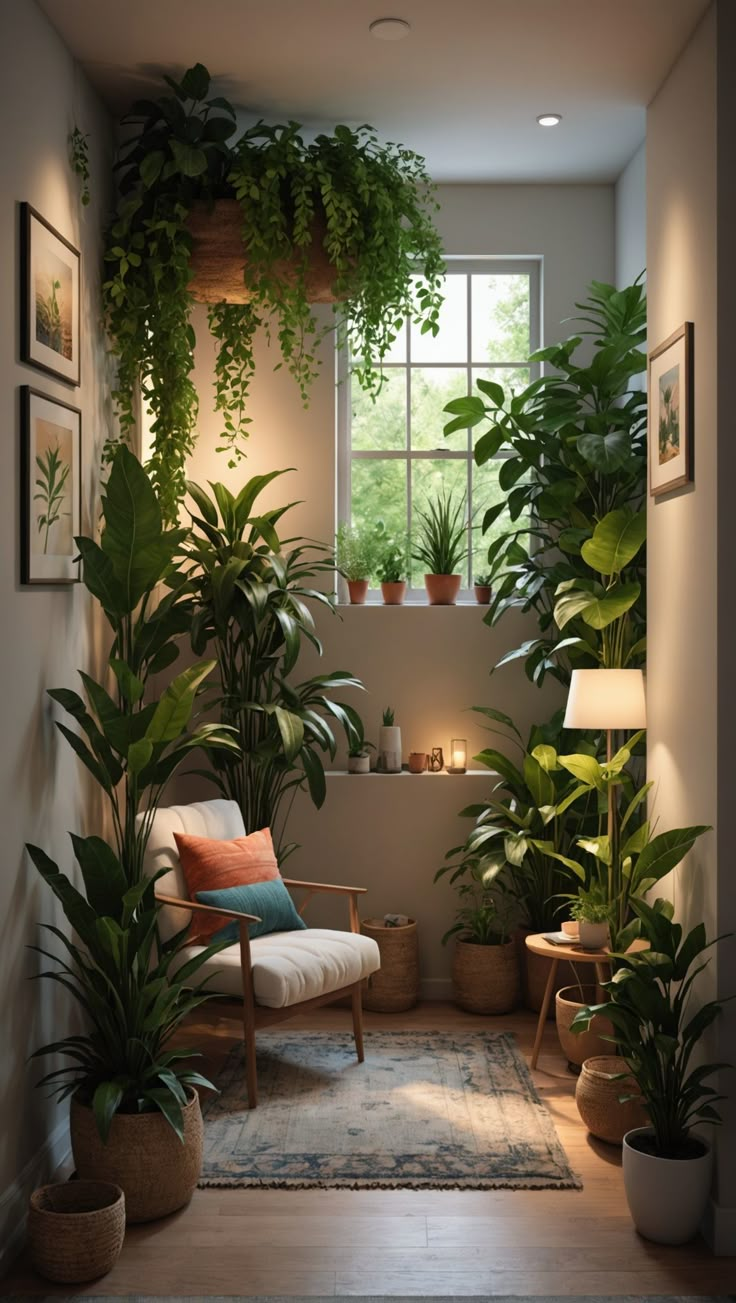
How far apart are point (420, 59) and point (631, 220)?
4.64 ft

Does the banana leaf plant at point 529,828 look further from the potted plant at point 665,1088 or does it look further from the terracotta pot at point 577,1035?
the potted plant at point 665,1088

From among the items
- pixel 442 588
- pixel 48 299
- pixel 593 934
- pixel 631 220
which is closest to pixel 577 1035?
pixel 593 934

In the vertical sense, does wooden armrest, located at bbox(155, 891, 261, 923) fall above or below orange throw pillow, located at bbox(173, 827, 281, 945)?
below

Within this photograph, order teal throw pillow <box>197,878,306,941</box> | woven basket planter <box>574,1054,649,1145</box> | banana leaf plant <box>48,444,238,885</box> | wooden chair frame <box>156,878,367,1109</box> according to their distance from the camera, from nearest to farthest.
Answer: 1. banana leaf plant <box>48,444,238,885</box>
2. woven basket planter <box>574,1054,649,1145</box>
3. wooden chair frame <box>156,878,367,1109</box>
4. teal throw pillow <box>197,878,306,941</box>

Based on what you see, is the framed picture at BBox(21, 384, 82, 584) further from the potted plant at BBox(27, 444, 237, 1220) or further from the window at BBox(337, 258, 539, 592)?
the window at BBox(337, 258, 539, 592)

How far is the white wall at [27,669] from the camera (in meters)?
2.95

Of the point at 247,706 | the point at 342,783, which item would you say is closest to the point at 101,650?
the point at 247,706

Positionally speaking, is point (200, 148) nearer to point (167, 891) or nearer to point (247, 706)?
point (247, 706)

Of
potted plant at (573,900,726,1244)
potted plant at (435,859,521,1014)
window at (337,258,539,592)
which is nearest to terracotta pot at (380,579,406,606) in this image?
window at (337,258,539,592)

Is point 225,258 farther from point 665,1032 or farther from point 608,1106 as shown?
point 608,1106

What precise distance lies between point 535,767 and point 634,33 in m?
2.45

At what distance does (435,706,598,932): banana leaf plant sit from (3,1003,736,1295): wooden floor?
129 centimetres

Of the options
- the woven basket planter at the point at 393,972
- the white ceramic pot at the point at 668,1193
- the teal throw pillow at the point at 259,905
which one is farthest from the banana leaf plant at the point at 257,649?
the white ceramic pot at the point at 668,1193

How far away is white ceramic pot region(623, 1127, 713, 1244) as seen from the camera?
2.89 meters
